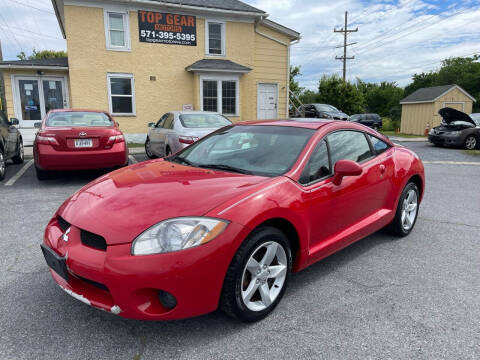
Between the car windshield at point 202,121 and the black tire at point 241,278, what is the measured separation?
20.2ft

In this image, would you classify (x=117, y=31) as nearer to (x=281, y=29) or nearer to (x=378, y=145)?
(x=281, y=29)

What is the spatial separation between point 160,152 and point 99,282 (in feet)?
24.5

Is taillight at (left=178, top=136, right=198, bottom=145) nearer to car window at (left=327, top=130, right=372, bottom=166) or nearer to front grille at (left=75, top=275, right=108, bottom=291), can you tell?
car window at (left=327, top=130, right=372, bottom=166)

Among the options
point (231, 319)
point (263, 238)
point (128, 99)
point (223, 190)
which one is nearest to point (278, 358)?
point (231, 319)

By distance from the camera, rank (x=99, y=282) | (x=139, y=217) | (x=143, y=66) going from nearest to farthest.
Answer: (x=99, y=282) → (x=139, y=217) → (x=143, y=66)

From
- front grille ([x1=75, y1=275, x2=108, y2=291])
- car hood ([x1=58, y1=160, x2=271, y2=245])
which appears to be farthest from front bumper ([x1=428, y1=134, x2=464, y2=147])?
front grille ([x1=75, y1=275, x2=108, y2=291])

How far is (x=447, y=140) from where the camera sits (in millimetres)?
15633

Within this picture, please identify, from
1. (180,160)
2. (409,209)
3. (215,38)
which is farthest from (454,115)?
(180,160)

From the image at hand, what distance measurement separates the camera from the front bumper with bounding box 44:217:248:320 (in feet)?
6.68

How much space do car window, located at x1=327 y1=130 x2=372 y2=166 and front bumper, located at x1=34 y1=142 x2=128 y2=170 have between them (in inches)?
194

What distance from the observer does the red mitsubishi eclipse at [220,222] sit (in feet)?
6.86

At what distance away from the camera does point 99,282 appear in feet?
6.85

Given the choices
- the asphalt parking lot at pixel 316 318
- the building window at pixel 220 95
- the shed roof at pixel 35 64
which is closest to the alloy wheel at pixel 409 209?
the asphalt parking lot at pixel 316 318

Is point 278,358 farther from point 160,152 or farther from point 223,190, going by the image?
point 160,152
